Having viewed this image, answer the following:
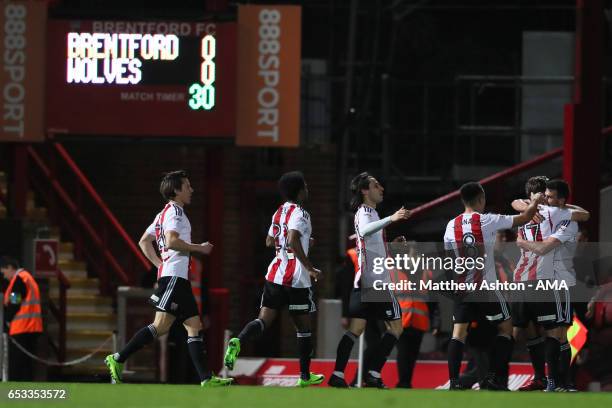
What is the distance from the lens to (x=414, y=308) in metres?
16.8

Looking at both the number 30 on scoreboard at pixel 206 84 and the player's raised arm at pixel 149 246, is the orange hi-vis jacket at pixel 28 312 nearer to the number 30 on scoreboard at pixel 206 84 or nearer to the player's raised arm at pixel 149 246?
the number 30 on scoreboard at pixel 206 84

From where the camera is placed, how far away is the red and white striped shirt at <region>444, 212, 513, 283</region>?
14.1 metres

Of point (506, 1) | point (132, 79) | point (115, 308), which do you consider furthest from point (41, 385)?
point (506, 1)

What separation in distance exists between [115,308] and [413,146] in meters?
5.74

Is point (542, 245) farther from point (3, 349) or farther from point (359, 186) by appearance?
point (3, 349)

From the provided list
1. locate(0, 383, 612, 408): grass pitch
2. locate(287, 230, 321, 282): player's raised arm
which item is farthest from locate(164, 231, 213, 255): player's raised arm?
locate(0, 383, 612, 408): grass pitch

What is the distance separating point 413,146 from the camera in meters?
26.4

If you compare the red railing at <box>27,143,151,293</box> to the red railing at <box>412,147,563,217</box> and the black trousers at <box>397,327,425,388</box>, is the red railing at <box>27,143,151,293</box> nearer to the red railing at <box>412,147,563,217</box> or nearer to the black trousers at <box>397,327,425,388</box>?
the red railing at <box>412,147,563,217</box>

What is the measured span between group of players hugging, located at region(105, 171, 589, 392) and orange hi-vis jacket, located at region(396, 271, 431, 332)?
200 centimetres

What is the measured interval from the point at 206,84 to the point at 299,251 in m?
6.40

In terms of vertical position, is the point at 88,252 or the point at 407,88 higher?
the point at 407,88

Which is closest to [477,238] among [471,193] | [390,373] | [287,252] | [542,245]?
[471,193]

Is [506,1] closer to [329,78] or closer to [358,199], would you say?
[329,78]

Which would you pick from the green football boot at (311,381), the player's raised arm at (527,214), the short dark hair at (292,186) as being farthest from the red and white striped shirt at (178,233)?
the player's raised arm at (527,214)
